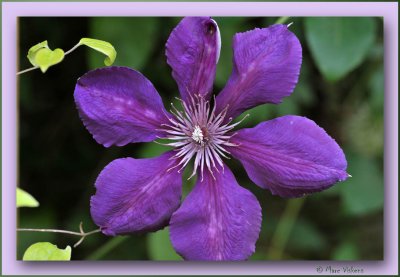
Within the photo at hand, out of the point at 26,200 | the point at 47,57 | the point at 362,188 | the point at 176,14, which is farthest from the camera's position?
the point at 362,188

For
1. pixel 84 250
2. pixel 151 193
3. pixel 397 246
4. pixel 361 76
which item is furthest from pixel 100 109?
pixel 361 76

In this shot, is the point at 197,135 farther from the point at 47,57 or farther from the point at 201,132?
the point at 47,57

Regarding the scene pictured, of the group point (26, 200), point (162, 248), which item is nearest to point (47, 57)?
point (26, 200)

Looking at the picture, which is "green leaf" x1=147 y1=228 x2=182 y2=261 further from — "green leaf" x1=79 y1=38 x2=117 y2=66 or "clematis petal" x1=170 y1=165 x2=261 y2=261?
"green leaf" x1=79 y1=38 x2=117 y2=66

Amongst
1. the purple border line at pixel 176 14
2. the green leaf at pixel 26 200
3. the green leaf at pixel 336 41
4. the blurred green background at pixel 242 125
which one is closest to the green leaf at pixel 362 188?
the blurred green background at pixel 242 125

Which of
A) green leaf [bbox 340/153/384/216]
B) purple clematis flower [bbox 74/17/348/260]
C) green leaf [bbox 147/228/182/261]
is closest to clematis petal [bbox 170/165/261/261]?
purple clematis flower [bbox 74/17/348/260]

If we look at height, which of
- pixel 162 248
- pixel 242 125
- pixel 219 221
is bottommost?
pixel 162 248
